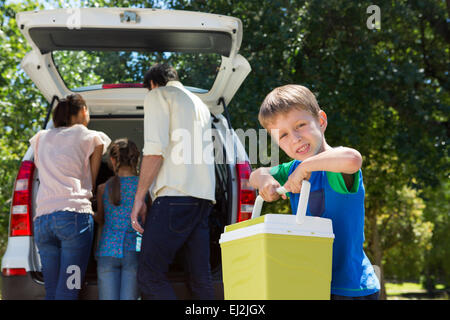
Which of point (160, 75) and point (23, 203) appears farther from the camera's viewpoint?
point (23, 203)

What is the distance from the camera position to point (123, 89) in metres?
4.46

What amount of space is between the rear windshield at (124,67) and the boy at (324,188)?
579cm

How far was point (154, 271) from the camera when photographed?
315 centimetres

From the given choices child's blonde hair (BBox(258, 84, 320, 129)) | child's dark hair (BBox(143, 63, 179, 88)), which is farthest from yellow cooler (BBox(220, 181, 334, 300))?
child's dark hair (BBox(143, 63, 179, 88))

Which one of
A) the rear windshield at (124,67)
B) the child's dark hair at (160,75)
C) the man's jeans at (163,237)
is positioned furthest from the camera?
the rear windshield at (124,67)

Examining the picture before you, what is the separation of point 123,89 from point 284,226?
337 cm

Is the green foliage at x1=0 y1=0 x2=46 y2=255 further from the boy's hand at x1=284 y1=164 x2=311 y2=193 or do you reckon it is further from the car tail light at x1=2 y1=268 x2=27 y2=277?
the boy's hand at x1=284 y1=164 x2=311 y2=193

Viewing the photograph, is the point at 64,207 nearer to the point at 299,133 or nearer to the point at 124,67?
the point at 299,133

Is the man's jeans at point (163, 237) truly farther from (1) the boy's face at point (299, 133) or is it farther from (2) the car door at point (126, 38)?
(1) the boy's face at point (299, 133)

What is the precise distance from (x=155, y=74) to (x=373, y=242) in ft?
53.8

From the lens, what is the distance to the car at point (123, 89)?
11.4ft

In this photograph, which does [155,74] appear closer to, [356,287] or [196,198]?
[196,198]

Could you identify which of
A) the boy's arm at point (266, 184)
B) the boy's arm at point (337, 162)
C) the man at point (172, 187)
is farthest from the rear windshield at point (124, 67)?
the boy's arm at point (337, 162)

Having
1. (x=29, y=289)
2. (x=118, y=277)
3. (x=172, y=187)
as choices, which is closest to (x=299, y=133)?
(x=172, y=187)
